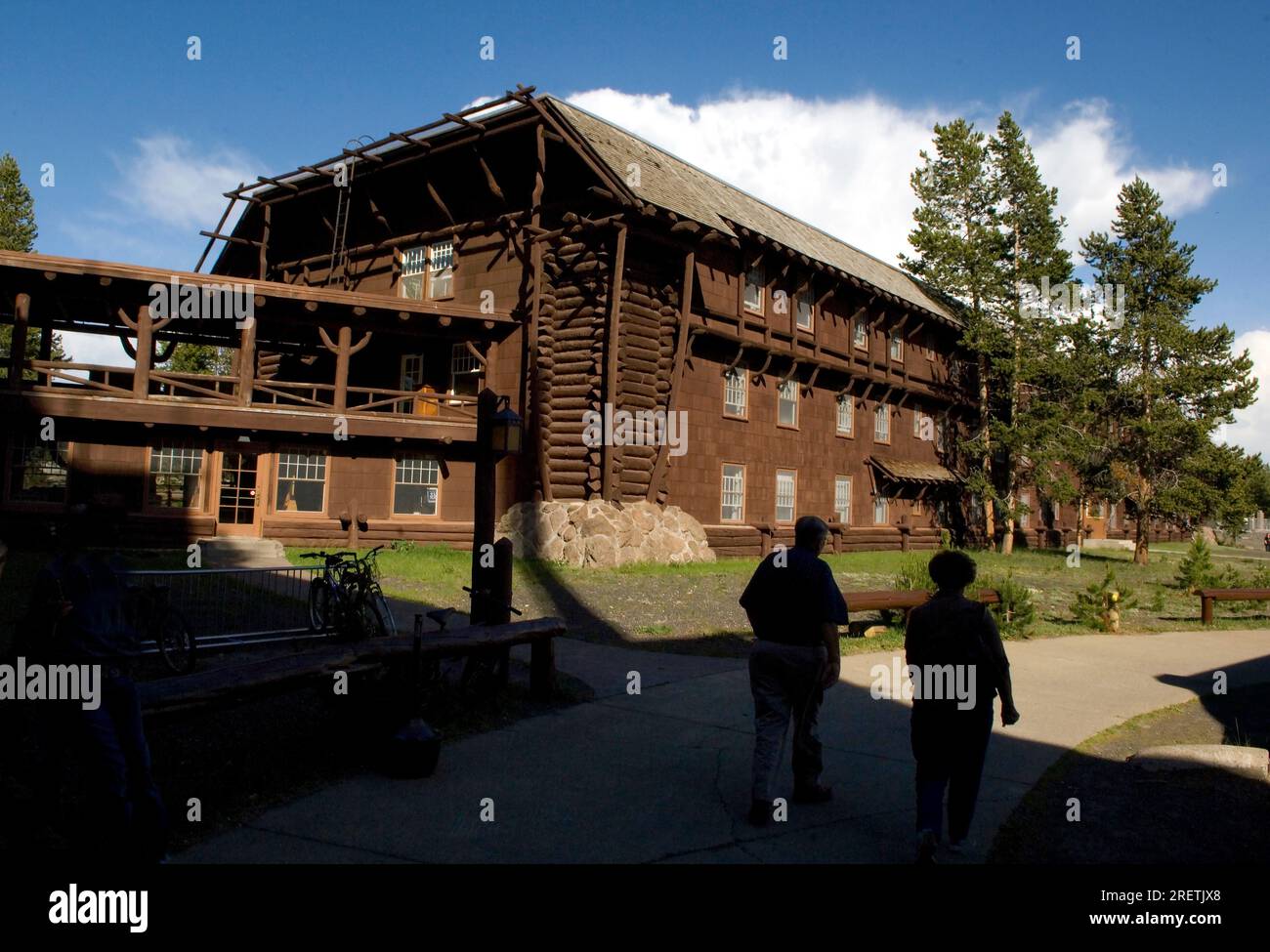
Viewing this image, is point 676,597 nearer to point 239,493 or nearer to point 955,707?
point 239,493

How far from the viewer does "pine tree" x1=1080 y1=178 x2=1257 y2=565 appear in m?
32.1

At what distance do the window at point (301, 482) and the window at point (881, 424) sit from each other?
18199 millimetres

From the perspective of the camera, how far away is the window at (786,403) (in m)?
26.7

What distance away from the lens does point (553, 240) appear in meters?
22.3

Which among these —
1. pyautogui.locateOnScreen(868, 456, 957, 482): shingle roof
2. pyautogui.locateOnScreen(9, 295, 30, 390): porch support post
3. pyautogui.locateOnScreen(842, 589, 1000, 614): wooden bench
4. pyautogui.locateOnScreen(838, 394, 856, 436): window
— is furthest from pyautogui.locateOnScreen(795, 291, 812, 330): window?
pyautogui.locateOnScreen(9, 295, 30, 390): porch support post

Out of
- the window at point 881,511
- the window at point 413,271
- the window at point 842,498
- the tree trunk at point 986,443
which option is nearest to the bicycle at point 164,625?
the window at point 413,271

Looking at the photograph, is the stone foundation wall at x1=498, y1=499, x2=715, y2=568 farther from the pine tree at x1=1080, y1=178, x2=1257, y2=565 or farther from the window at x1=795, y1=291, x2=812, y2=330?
the pine tree at x1=1080, y1=178, x2=1257, y2=565

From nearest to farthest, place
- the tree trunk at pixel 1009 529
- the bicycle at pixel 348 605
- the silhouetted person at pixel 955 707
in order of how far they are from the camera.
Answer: the silhouetted person at pixel 955 707
the bicycle at pixel 348 605
the tree trunk at pixel 1009 529

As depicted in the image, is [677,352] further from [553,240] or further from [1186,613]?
[1186,613]

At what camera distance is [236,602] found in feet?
32.4

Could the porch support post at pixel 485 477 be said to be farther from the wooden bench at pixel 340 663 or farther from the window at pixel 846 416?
the window at pixel 846 416

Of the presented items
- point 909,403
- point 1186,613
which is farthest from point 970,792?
point 909,403

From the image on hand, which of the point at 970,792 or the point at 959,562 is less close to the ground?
the point at 959,562
